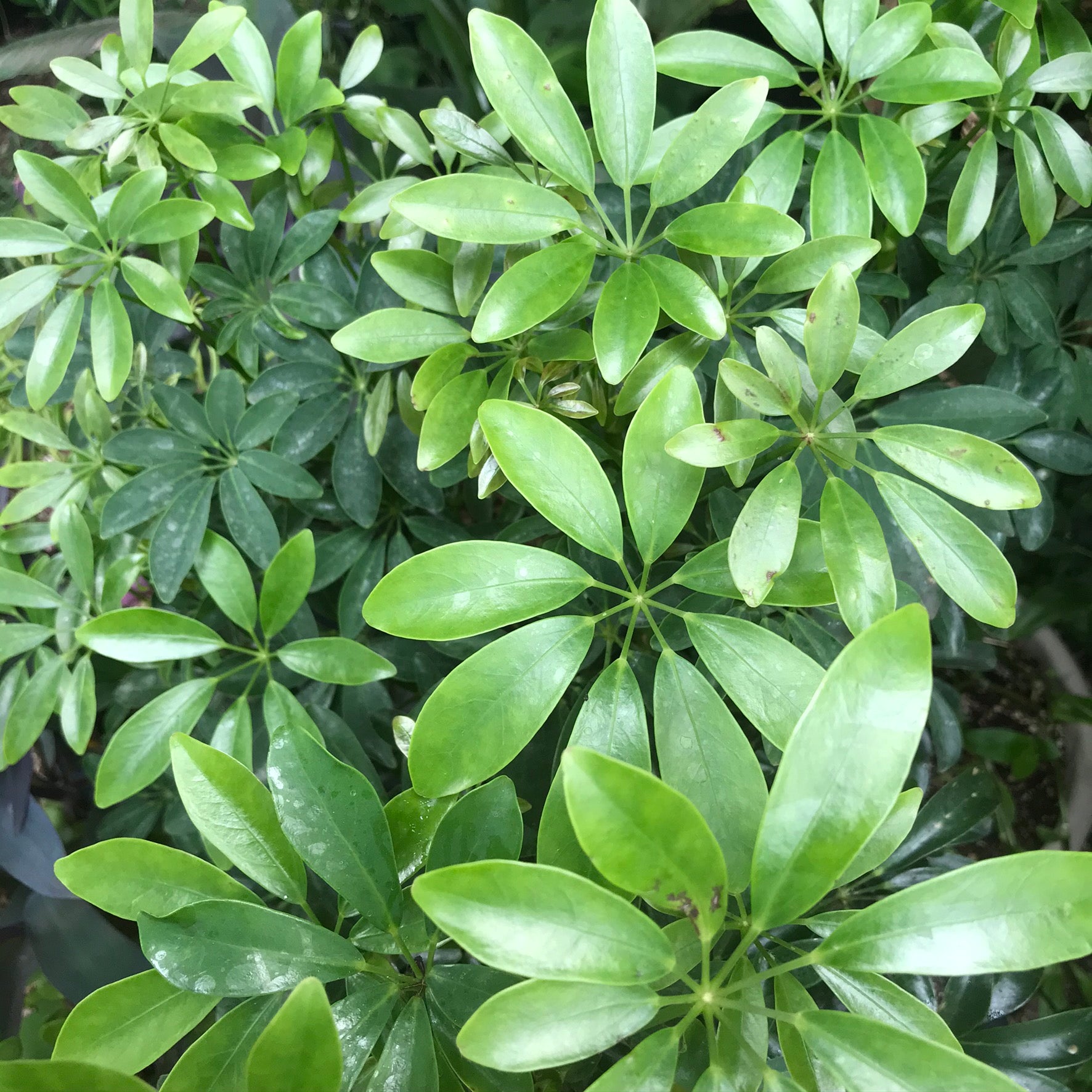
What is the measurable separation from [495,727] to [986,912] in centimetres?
26

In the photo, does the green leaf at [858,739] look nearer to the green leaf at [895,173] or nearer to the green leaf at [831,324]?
the green leaf at [831,324]

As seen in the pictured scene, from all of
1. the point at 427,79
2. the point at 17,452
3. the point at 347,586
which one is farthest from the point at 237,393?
the point at 427,79

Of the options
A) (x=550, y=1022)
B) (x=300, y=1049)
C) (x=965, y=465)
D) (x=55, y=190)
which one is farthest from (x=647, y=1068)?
(x=55, y=190)

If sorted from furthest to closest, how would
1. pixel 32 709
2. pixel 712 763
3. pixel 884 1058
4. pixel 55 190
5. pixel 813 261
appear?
1. pixel 32 709
2. pixel 55 190
3. pixel 813 261
4. pixel 712 763
5. pixel 884 1058

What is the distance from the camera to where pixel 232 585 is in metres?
0.72

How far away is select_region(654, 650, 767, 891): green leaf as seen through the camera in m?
0.42

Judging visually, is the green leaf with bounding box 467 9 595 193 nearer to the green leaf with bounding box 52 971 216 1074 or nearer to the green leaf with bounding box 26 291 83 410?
the green leaf with bounding box 26 291 83 410

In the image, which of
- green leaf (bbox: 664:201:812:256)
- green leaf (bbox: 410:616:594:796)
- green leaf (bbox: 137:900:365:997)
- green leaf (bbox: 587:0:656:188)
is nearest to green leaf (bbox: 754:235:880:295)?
green leaf (bbox: 664:201:812:256)

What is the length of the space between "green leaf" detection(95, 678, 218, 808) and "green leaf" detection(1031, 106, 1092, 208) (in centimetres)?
89

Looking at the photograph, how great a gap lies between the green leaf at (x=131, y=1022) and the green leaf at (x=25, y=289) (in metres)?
0.56

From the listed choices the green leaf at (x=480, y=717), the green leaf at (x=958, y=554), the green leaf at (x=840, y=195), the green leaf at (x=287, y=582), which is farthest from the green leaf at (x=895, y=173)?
the green leaf at (x=287, y=582)

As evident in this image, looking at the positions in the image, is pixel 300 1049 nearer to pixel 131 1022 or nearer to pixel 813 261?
pixel 131 1022

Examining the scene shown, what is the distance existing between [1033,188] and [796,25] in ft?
0.84

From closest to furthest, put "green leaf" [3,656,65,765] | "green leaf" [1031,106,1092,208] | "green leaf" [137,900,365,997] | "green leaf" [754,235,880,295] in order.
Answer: "green leaf" [137,900,365,997], "green leaf" [754,235,880,295], "green leaf" [1031,106,1092,208], "green leaf" [3,656,65,765]
